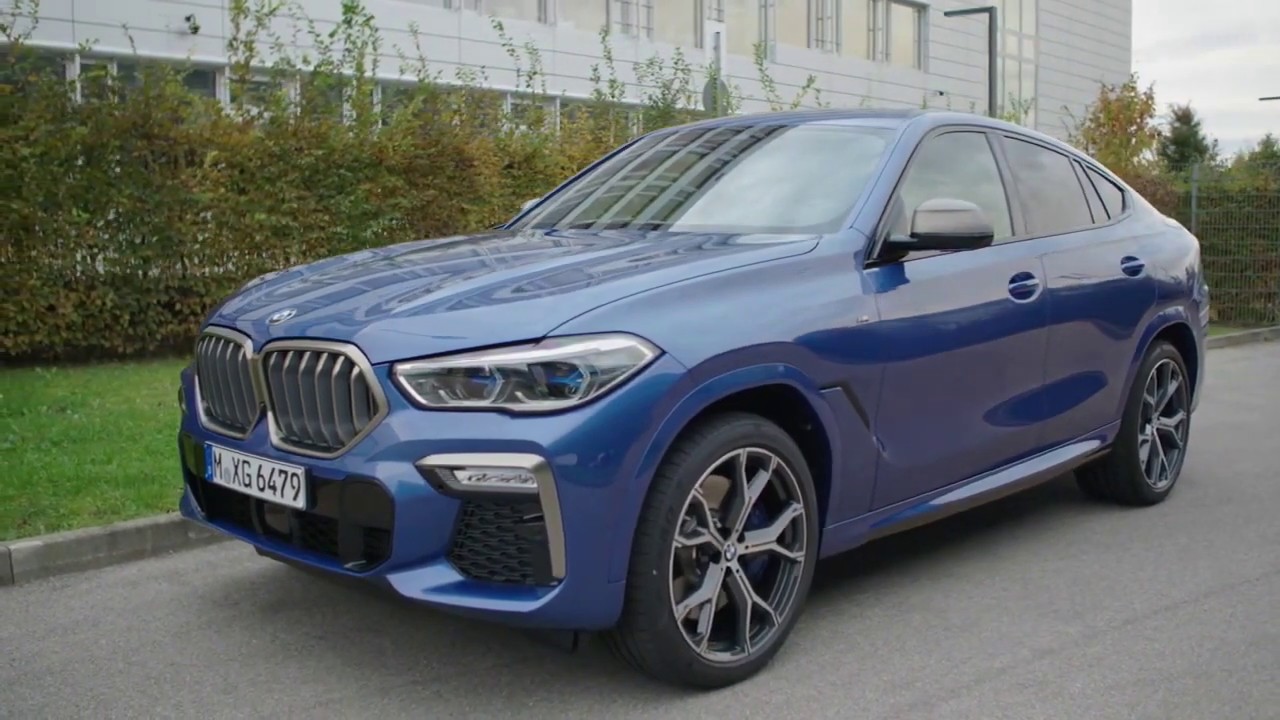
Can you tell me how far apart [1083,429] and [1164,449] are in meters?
1.00

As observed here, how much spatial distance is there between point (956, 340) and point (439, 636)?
78.1 inches

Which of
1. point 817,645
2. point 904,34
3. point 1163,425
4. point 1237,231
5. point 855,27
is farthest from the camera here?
point 904,34

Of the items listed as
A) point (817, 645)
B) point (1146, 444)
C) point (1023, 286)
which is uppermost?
point (1023, 286)

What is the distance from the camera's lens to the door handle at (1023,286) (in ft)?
→ 15.9

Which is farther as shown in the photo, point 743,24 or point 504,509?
point 743,24

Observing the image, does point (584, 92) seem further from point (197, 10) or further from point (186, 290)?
point (186, 290)

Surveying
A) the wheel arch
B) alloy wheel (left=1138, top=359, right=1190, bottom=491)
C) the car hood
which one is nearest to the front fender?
the car hood

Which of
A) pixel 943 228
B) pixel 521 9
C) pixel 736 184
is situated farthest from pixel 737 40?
pixel 943 228

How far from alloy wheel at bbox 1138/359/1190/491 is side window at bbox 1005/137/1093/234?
2.87 ft

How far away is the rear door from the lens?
5139mm

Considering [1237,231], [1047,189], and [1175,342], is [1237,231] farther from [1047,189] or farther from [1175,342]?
[1047,189]

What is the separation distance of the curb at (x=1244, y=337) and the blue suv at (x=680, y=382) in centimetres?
973

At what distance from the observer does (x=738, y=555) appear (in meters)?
3.82

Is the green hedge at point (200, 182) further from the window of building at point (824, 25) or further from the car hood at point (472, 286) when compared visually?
the window of building at point (824, 25)
